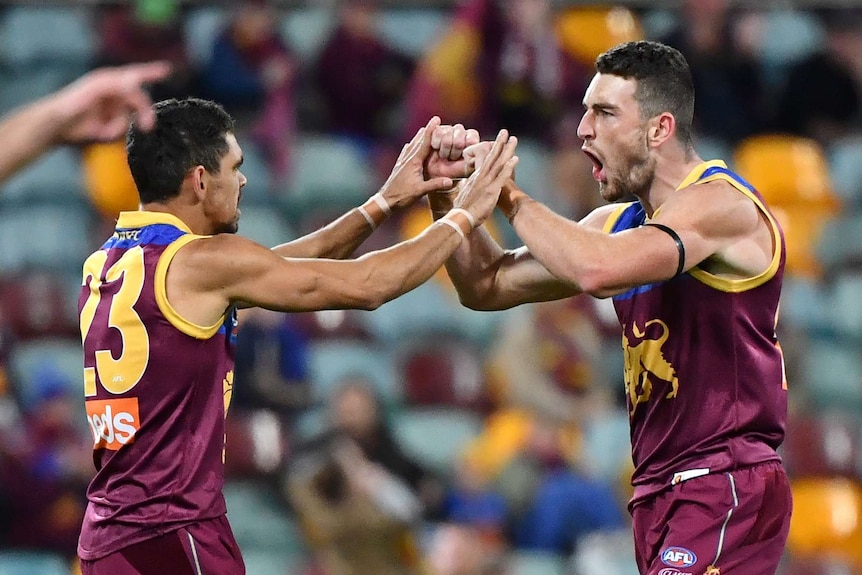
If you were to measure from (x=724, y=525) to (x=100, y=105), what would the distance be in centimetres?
264

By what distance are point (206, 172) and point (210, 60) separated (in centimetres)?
653

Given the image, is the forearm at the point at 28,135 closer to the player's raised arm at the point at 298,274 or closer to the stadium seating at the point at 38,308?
the player's raised arm at the point at 298,274

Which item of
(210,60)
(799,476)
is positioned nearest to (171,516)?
(799,476)

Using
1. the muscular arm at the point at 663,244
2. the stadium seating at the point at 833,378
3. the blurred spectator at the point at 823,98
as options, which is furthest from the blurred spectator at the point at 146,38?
the muscular arm at the point at 663,244

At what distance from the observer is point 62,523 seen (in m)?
9.15

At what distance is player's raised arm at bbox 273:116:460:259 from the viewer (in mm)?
5871

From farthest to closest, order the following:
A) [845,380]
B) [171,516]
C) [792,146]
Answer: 1. [792,146]
2. [845,380]
3. [171,516]

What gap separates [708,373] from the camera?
16.9 feet

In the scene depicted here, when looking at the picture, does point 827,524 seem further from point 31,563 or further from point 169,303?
point 169,303

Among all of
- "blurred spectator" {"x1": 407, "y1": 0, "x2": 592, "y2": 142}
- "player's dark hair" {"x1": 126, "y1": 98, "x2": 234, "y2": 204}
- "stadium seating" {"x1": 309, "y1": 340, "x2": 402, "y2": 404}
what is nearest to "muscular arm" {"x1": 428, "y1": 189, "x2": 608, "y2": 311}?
"player's dark hair" {"x1": 126, "y1": 98, "x2": 234, "y2": 204}

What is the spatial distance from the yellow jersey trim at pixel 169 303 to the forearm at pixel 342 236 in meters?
0.91

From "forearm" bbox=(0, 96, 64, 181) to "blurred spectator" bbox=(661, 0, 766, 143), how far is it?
8544 mm

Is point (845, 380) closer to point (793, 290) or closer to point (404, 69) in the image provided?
point (793, 290)

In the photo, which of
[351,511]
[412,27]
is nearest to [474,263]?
[351,511]
